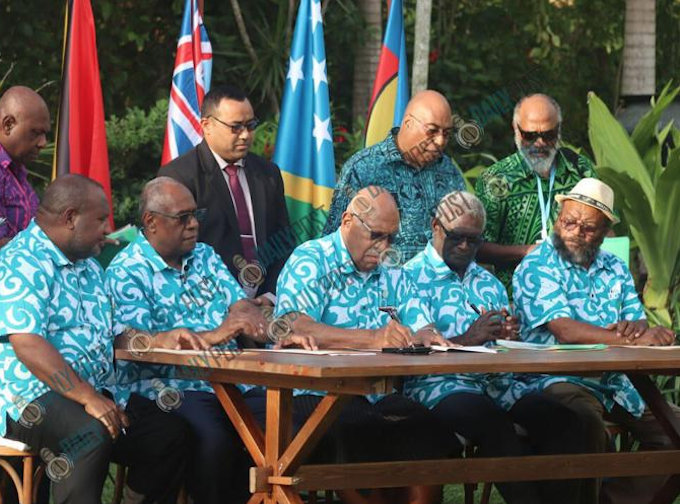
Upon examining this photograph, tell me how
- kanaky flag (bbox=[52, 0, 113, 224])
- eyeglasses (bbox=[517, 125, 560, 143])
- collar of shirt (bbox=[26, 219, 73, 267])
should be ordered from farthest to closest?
kanaky flag (bbox=[52, 0, 113, 224]) < eyeglasses (bbox=[517, 125, 560, 143]) < collar of shirt (bbox=[26, 219, 73, 267])

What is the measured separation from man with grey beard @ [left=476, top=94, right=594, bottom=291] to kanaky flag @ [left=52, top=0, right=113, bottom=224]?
2.21 meters

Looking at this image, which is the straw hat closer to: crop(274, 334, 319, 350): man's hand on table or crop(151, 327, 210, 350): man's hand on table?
crop(274, 334, 319, 350): man's hand on table

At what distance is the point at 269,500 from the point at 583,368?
4.07 feet

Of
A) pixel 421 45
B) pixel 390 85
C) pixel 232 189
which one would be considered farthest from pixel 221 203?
pixel 421 45

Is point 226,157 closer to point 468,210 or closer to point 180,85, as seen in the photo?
point 468,210

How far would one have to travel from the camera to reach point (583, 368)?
5.21 m

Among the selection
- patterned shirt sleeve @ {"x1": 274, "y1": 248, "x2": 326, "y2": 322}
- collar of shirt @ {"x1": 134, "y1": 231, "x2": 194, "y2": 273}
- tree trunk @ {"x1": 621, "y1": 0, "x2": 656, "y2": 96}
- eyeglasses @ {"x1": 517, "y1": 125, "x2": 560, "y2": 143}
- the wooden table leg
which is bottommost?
the wooden table leg

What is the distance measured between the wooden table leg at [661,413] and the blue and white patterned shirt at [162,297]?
1782 millimetres

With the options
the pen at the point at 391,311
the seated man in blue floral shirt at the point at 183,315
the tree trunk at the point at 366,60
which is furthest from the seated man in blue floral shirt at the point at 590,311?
the tree trunk at the point at 366,60

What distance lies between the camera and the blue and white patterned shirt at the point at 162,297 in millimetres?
5730

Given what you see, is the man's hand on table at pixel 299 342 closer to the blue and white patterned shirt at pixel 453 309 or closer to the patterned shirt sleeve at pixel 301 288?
the patterned shirt sleeve at pixel 301 288

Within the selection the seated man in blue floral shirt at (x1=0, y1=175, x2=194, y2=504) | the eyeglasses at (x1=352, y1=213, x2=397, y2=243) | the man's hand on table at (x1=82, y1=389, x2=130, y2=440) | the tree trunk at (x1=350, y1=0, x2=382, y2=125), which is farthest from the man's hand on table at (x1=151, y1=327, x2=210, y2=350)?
the tree trunk at (x1=350, y1=0, x2=382, y2=125)

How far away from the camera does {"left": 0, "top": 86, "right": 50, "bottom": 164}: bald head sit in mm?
6203

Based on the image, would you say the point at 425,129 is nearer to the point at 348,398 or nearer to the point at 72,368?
the point at 348,398
